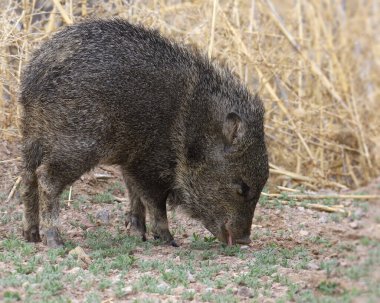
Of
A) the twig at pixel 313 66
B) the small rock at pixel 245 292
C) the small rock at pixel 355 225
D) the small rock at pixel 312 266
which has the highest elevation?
the twig at pixel 313 66

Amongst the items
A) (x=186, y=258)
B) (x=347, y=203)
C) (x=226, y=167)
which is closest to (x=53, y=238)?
(x=186, y=258)

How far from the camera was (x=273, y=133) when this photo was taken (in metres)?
8.91

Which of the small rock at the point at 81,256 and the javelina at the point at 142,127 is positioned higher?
the javelina at the point at 142,127

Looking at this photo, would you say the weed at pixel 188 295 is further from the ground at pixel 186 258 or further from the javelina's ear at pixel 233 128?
the javelina's ear at pixel 233 128

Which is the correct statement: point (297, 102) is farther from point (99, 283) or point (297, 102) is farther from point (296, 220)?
point (99, 283)

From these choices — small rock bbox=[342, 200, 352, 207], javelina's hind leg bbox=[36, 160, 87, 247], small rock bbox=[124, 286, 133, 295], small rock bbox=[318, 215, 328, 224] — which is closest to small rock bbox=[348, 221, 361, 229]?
small rock bbox=[124, 286, 133, 295]

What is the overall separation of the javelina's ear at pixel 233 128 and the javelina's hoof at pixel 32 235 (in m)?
1.64

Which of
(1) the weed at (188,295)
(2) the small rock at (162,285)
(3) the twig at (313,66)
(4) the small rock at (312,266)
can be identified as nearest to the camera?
(1) the weed at (188,295)

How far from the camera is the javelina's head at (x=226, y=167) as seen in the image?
5824 millimetres

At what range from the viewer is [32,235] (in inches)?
237

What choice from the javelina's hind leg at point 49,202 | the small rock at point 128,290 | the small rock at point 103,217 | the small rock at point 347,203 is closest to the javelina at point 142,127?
the javelina's hind leg at point 49,202

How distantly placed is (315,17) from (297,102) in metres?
1.65

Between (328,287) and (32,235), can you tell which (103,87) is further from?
(328,287)

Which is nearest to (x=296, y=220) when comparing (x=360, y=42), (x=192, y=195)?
(x=192, y=195)
